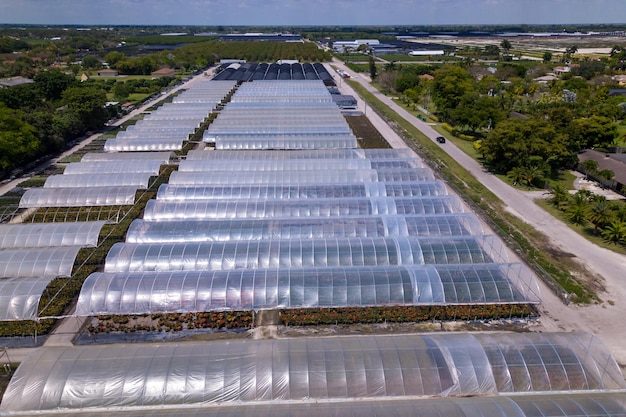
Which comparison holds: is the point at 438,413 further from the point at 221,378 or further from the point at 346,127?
the point at 346,127

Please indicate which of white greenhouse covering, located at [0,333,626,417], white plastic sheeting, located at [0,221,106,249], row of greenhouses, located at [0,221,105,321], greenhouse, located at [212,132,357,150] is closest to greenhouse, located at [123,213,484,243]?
white plastic sheeting, located at [0,221,106,249]

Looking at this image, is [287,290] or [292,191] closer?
[287,290]

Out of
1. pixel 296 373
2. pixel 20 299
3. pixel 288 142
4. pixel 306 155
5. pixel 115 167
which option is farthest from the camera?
pixel 288 142

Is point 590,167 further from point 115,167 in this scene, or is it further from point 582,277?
point 115,167

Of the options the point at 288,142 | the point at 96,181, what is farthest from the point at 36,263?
the point at 288,142

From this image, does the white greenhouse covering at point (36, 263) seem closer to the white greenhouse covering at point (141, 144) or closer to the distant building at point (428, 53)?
the white greenhouse covering at point (141, 144)

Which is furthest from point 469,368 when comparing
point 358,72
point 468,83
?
point 358,72
